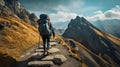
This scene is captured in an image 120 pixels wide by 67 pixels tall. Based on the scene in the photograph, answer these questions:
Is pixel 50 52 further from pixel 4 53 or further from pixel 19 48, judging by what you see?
pixel 19 48

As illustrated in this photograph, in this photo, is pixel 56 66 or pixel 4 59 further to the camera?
pixel 4 59

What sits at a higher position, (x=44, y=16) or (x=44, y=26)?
(x=44, y=16)

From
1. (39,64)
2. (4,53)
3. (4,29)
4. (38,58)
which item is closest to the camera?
(39,64)

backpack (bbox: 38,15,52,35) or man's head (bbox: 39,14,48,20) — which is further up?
man's head (bbox: 39,14,48,20)

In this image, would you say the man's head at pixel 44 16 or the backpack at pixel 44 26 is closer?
the backpack at pixel 44 26

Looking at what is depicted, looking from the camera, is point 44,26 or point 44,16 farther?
point 44,16

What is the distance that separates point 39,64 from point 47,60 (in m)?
1.74

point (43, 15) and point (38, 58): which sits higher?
point (43, 15)

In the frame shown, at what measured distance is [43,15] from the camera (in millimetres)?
21281

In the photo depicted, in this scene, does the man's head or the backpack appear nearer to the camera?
the backpack

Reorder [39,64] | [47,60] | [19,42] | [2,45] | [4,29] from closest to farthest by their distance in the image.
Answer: [39,64], [47,60], [2,45], [19,42], [4,29]

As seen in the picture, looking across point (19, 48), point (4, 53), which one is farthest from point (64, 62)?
point (19, 48)

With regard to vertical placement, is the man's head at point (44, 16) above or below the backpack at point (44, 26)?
above

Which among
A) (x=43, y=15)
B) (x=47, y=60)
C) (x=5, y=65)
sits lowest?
(x=5, y=65)
